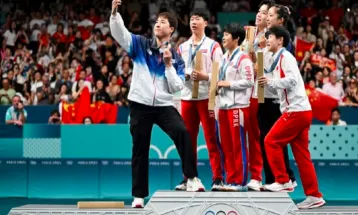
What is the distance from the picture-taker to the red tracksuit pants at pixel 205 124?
1161 centimetres

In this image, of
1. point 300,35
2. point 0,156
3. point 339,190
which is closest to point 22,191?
point 0,156

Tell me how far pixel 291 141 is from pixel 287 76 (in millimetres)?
772

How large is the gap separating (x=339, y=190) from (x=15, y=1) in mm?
12837

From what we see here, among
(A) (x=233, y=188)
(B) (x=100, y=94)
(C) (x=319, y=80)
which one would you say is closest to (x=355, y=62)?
(C) (x=319, y=80)

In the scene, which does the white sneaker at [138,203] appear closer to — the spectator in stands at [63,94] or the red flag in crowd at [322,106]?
the red flag in crowd at [322,106]

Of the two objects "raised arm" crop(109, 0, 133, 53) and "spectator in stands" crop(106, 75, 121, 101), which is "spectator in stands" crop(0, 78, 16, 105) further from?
"raised arm" crop(109, 0, 133, 53)

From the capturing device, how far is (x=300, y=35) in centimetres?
2255

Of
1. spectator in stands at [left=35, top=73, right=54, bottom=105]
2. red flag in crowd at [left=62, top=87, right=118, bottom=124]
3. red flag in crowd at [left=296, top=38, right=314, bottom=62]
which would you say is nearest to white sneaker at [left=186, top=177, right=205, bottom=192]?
red flag in crowd at [left=62, top=87, right=118, bottom=124]

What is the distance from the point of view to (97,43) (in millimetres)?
23219

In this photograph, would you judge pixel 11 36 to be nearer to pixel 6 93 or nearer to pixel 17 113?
pixel 6 93

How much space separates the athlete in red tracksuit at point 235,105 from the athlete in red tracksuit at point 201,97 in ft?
0.62

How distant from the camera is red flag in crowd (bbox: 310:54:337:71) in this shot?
2112 cm

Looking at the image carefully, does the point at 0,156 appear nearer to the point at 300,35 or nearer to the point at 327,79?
the point at 327,79

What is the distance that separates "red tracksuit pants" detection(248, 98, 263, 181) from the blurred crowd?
7.71m
